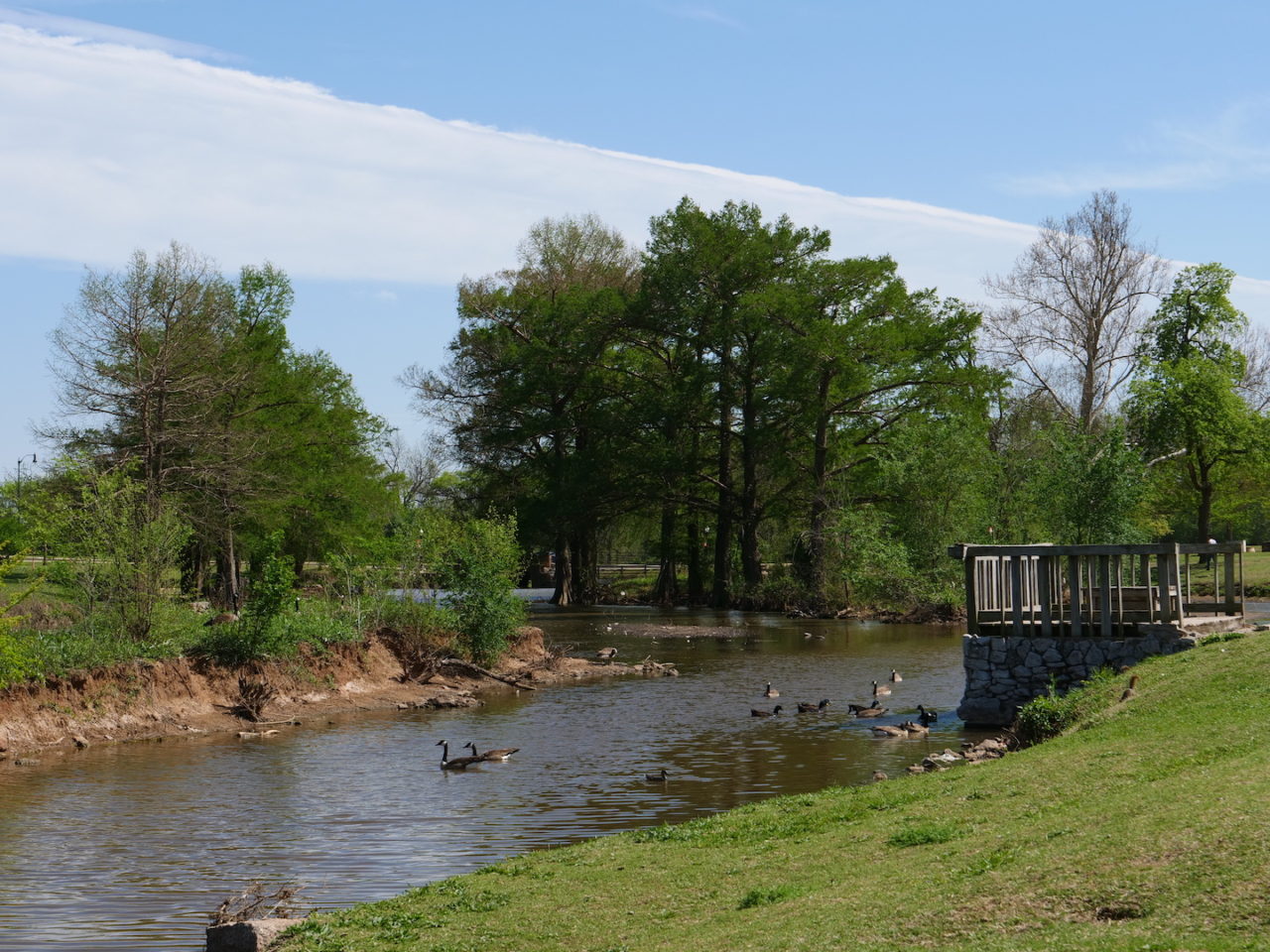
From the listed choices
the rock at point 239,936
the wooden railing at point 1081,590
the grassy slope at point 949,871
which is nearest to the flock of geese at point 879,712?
the wooden railing at point 1081,590

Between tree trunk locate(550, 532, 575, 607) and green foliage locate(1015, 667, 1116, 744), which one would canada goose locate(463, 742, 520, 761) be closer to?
green foliage locate(1015, 667, 1116, 744)

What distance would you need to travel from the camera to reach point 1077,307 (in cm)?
6681

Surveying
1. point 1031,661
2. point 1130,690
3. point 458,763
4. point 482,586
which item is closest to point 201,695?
point 458,763

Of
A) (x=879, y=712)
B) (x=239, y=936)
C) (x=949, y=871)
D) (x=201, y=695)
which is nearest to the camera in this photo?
(x=949, y=871)

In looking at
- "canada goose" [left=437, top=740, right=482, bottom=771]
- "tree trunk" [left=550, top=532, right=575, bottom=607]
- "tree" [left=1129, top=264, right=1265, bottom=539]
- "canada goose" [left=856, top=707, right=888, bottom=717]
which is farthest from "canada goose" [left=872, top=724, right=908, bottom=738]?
"tree trunk" [left=550, top=532, right=575, bottom=607]

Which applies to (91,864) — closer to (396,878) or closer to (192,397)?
(396,878)

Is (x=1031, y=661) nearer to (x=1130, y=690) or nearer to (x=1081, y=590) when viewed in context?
(x=1081, y=590)

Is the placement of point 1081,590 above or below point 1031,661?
above

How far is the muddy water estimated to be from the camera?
1395cm

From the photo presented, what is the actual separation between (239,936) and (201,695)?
1788cm

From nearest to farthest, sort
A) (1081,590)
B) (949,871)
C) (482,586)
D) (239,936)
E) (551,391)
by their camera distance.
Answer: (949,871) → (239,936) → (1081,590) → (482,586) → (551,391)

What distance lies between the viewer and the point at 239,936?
35.6ft

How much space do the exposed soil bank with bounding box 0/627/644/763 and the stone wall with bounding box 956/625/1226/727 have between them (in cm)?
1288

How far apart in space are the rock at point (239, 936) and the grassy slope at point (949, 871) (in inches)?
12.6
